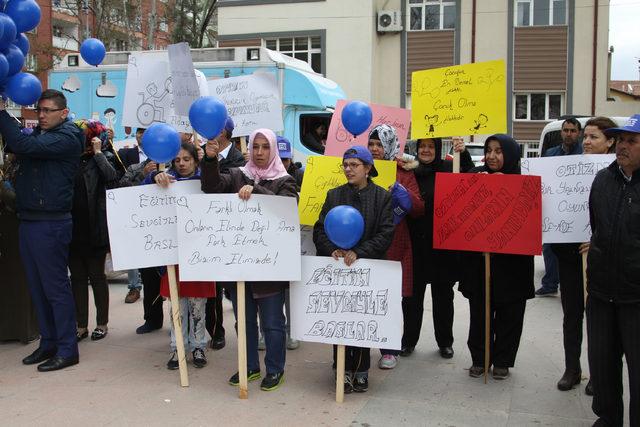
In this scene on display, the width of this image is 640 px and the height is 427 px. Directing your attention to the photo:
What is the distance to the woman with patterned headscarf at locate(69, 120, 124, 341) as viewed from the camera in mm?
Answer: 5832

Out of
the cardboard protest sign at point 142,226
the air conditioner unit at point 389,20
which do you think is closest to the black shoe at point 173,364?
the cardboard protest sign at point 142,226

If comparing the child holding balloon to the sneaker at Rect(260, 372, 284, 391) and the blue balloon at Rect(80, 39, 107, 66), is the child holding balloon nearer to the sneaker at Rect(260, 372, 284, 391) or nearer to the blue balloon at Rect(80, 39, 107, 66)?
the sneaker at Rect(260, 372, 284, 391)

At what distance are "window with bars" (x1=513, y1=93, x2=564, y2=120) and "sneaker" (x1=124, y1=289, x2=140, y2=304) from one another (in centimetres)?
2092

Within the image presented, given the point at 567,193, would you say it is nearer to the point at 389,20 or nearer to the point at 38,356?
the point at 38,356

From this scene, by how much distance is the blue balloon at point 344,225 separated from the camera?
4195 mm

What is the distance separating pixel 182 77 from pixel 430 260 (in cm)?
249

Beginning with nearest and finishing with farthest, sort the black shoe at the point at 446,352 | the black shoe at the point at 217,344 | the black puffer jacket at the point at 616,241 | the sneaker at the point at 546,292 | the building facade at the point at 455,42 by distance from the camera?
1. the black puffer jacket at the point at 616,241
2. the black shoe at the point at 446,352
3. the black shoe at the point at 217,344
4. the sneaker at the point at 546,292
5. the building facade at the point at 455,42

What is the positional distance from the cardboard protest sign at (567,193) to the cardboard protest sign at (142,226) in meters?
2.55

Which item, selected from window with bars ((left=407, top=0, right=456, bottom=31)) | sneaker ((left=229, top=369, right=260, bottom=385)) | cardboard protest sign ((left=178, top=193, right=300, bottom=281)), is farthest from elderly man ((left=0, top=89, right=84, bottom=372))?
window with bars ((left=407, top=0, right=456, bottom=31))

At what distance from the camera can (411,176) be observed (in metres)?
5.32

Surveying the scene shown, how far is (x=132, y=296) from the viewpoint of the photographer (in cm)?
764

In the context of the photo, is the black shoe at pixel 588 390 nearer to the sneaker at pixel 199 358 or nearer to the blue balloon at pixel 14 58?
the sneaker at pixel 199 358

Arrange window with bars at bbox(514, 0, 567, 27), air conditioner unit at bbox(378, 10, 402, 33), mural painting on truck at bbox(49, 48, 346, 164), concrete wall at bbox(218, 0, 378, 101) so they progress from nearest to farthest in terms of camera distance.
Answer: mural painting on truck at bbox(49, 48, 346, 164) < window with bars at bbox(514, 0, 567, 27) < concrete wall at bbox(218, 0, 378, 101) < air conditioner unit at bbox(378, 10, 402, 33)

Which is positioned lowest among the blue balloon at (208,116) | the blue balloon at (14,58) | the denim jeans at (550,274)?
the denim jeans at (550,274)
